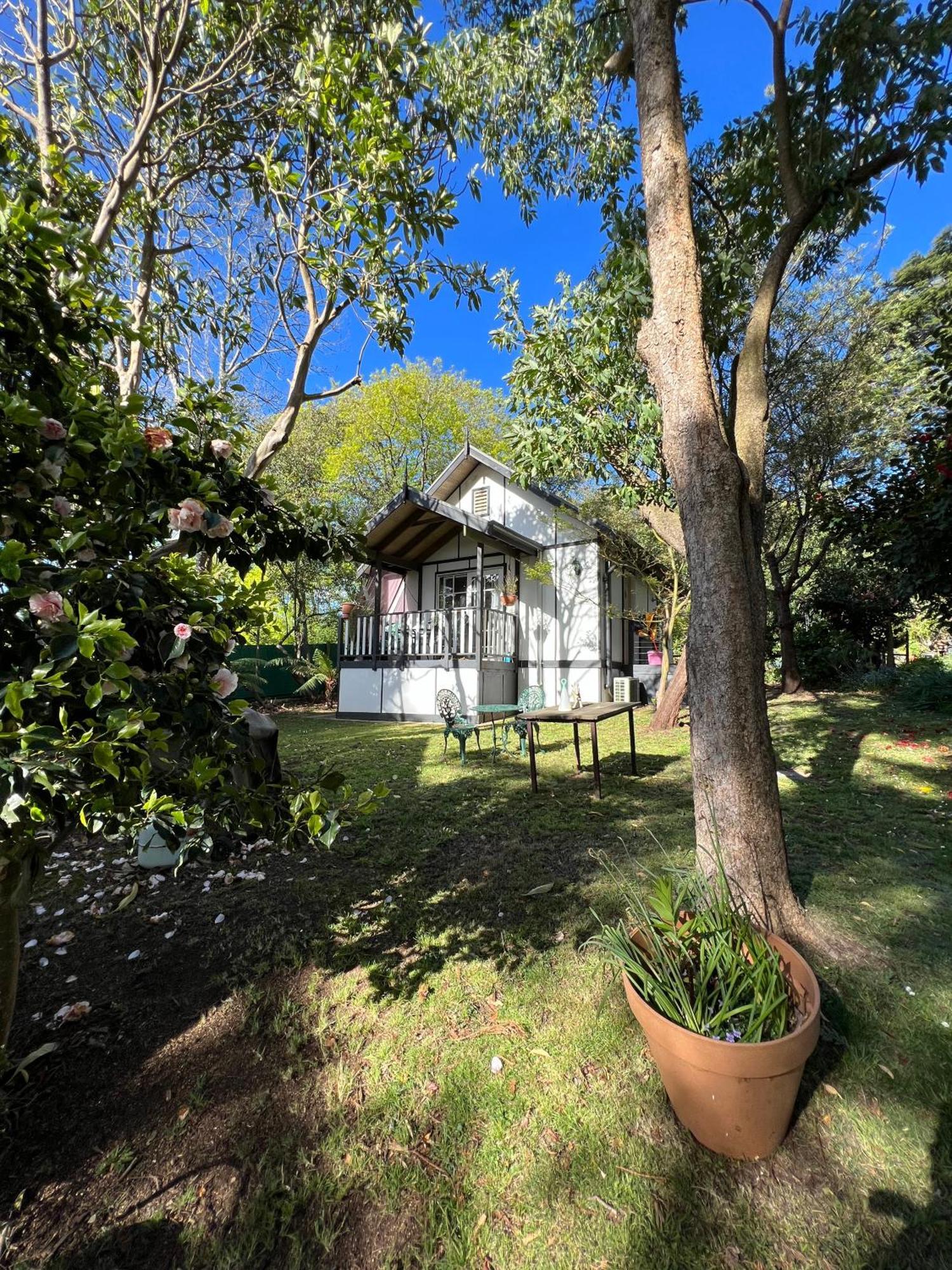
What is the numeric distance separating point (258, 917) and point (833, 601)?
16.2 metres

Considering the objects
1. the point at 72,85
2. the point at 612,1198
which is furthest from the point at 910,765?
the point at 72,85

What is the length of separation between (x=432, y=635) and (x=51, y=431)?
1065 cm

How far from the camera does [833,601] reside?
1440 centimetres

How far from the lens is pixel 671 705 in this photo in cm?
913

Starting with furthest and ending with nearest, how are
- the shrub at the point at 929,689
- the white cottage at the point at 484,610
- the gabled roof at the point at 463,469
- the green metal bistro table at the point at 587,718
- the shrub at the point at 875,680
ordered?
the gabled roof at the point at 463,469, the white cottage at the point at 484,610, the shrub at the point at 875,680, the shrub at the point at 929,689, the green metal bistro table at the point at 587,718

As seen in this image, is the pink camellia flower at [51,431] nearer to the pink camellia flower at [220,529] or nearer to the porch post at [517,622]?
the pink camellia flower at [220,529]

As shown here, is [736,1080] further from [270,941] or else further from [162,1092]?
[270,941]

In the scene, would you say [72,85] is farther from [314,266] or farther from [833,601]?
[833,601]

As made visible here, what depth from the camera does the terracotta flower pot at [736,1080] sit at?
4.71ft

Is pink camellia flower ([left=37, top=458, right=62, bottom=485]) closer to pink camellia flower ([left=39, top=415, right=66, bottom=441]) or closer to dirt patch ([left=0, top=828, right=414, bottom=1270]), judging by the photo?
pink camellia flower ([left=39, top=415, right=66, bottom=441])

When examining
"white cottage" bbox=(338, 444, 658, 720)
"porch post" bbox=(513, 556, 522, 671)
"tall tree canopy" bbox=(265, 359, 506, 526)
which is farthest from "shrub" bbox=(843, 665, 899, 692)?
"tall tree canopy" bbox=(265, 359, 506, 526)

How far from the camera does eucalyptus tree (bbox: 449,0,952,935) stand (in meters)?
2.28

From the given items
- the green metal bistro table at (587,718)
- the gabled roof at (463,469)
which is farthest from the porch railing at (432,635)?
the green metal bistro table at (587,718)

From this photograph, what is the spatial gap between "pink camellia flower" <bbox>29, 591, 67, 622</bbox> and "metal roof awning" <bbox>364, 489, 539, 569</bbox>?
966cm
